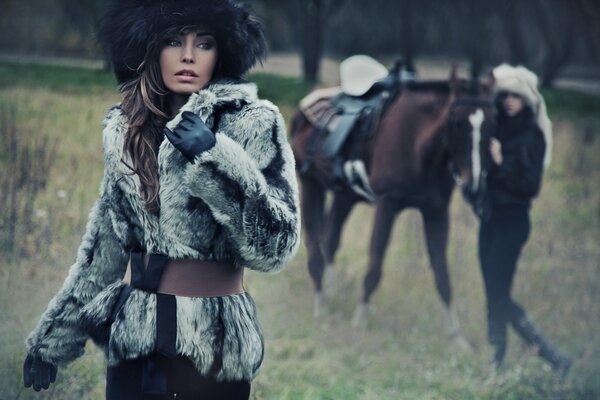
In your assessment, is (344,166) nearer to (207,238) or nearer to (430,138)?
(430,138)

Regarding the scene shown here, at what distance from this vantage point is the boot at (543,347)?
203 inches

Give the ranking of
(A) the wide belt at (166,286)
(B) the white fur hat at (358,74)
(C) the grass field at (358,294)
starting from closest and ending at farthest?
(A) the wide belt at (166,286) → (C) the grass field at (358,294) → (B) the white fur hat at (358,74)

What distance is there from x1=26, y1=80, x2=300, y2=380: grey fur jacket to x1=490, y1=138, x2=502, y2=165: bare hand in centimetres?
303

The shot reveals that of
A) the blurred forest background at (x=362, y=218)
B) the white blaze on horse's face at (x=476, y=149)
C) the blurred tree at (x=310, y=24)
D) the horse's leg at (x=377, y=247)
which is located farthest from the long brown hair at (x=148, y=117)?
the blurred tree at (x=310, y=24)

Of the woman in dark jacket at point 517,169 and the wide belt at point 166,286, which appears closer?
the wide belt at point 166,286

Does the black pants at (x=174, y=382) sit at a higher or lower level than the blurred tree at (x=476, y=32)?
lower

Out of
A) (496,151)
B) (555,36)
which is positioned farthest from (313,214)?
(555,36)

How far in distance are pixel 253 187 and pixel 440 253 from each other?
152 inches

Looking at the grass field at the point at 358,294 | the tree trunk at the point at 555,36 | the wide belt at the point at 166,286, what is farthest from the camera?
the tree trunk at the point at 555,36

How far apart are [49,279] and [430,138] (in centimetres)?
256

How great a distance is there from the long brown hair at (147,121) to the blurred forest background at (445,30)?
3614 mm

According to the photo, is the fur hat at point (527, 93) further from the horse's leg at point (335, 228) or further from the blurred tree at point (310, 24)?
the blurred tree at point (310, 24)

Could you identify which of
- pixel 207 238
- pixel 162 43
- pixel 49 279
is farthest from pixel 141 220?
pixel 49 279

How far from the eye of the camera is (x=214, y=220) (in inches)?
88.3
